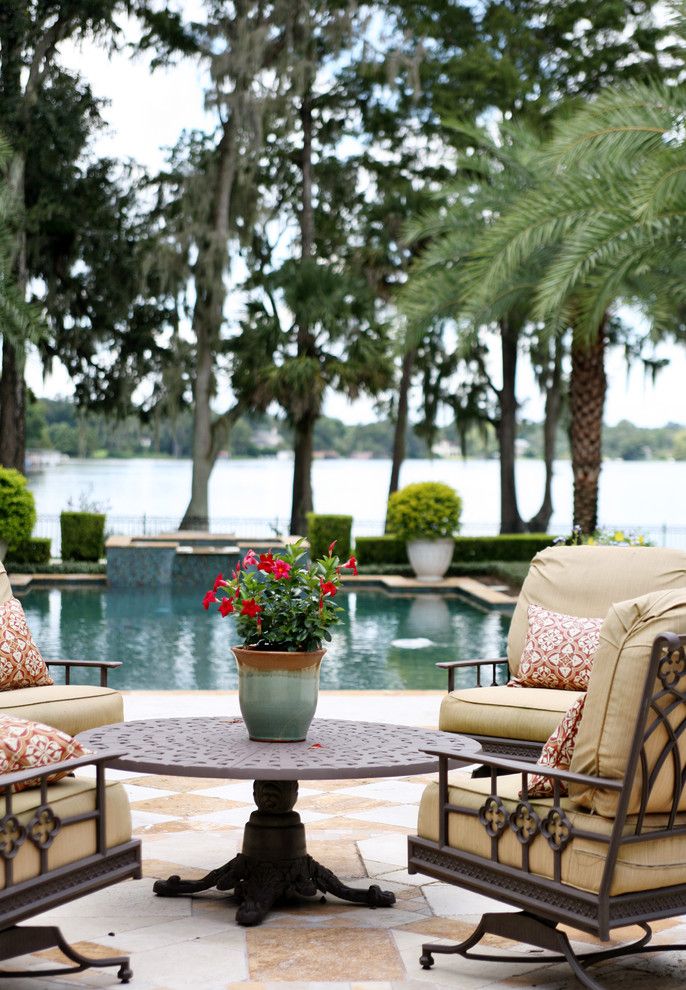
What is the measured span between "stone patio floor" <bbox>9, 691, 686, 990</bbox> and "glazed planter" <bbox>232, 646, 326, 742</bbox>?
0.53 metres

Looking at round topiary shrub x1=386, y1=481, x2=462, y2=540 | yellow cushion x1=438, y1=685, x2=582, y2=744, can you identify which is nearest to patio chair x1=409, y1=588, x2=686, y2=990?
yellow cushion x1=438, y1=685, x2=582, y2=744

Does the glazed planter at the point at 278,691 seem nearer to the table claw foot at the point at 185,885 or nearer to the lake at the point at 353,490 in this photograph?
the table claw foot at the point at 185,885

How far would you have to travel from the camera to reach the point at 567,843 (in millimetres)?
A: 2836

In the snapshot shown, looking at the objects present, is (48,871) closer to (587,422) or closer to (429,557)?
(587,422)

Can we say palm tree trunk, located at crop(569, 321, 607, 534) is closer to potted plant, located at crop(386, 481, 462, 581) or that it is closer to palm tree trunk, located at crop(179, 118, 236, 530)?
potted plant, located at crop(386, 481, 462, 581)

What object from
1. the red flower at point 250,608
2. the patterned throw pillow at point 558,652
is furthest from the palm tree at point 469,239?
the red flower at point 250,608

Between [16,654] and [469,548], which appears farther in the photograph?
[469,548]

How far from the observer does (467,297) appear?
42.7 feet

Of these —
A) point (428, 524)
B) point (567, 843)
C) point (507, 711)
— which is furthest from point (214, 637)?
point (567, 843)

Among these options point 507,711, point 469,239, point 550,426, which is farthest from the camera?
point 550,426

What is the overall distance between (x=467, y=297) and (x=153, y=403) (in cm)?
915

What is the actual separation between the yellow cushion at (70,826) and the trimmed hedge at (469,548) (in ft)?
45.9

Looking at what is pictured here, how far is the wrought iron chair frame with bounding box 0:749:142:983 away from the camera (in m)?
2.78

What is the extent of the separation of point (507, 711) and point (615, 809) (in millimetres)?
1817
